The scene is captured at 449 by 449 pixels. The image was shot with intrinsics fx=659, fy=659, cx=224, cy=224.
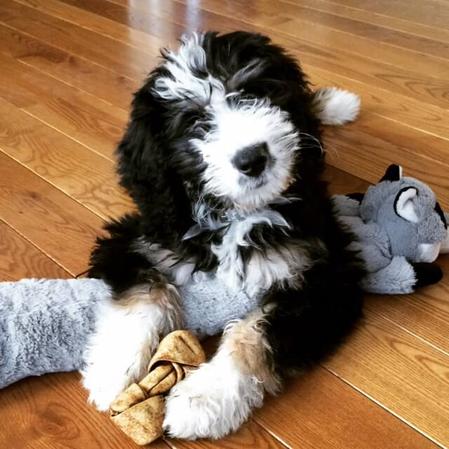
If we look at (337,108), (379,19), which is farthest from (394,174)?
(379,19)

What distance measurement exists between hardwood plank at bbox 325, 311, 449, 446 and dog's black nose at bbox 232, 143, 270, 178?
1.79 feet

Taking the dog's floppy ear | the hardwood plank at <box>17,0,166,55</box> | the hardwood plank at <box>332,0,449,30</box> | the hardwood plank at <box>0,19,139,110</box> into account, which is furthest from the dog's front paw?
the hardwood plank at <box>332,0,449,30</box>

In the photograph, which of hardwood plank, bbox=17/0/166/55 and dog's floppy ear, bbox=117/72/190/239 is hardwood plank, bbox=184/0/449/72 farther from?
dog's floppy ear, bbox=117/72/190/239

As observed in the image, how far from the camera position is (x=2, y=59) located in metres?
3.38

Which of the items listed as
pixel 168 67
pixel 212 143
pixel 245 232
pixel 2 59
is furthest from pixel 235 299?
pixel 2 59

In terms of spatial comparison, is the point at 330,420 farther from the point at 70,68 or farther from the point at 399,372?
the point at 70,68

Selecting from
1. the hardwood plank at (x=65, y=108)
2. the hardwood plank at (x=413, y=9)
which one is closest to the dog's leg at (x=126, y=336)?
the hardwood plank at (x=65, y=108)

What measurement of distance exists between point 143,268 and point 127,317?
145 millimetres

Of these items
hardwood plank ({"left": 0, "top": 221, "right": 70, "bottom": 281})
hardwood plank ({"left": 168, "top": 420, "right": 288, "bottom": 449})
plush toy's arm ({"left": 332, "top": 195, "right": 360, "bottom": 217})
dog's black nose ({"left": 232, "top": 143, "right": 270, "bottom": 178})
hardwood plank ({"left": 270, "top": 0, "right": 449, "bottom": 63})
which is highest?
dog's black nose ({"left": 232, "top": 143, "right": 270, "bottom": 178})

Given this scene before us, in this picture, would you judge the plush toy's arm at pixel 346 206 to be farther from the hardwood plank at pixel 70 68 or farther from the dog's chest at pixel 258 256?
the hardwood plank at pixel 70 68

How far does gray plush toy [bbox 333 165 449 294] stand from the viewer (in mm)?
1729

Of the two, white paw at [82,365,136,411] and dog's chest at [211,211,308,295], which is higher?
dog's chest at [211,211,308,295]

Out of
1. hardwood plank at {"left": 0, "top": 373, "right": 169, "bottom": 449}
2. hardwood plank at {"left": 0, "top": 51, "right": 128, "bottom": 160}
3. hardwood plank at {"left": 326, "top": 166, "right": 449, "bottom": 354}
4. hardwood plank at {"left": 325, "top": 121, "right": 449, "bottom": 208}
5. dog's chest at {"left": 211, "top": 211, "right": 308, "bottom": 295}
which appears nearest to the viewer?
hardwood plank at {"left": 0, "top": 373, "right": 169, "bottom": 449}

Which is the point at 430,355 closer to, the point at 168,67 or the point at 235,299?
the point at 235,299
